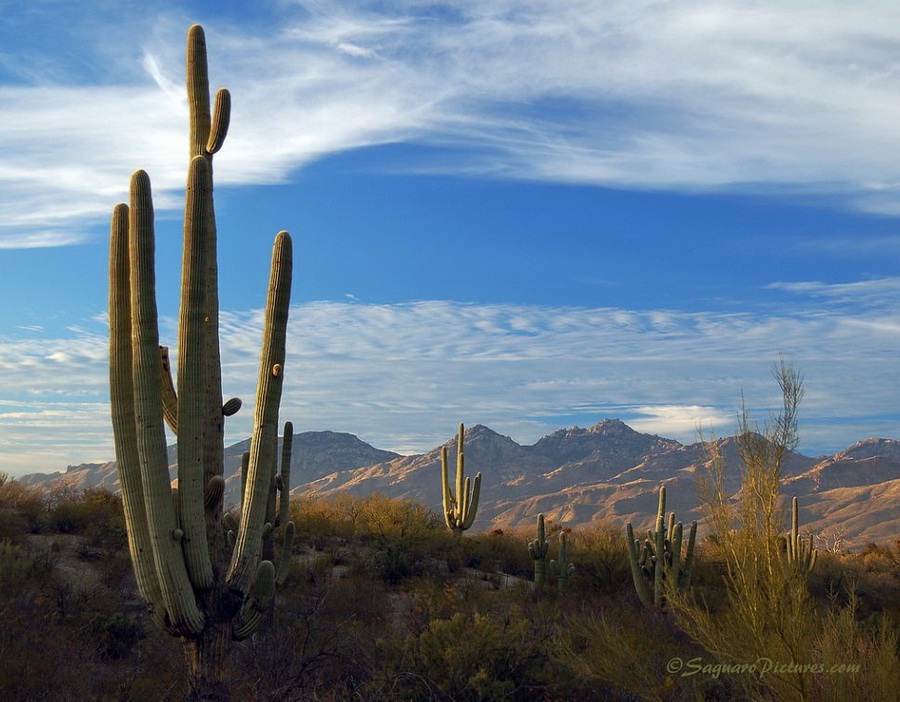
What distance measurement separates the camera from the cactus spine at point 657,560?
16.1m

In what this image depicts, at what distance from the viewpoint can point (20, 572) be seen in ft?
44.0

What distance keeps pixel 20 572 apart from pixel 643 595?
11.2 m

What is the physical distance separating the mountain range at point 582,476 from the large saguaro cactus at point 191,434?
59945 millimetres

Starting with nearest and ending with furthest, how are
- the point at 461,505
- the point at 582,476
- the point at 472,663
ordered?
the point at 472,663, the point at 461,505, the point at 582,476

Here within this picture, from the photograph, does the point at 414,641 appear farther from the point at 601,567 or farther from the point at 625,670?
the point at 601,567

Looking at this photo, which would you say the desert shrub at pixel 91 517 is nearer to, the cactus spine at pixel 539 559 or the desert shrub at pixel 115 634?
the desert shrub at pixel 115 634

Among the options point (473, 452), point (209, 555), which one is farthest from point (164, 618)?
point (473, 452)

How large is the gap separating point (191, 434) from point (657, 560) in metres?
11.0

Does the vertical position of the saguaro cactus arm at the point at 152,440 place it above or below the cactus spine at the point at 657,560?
above

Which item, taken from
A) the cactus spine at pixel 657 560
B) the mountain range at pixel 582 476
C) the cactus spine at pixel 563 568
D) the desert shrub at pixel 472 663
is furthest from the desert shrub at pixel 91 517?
the mountain range at pixel 582 476

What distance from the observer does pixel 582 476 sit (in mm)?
125688

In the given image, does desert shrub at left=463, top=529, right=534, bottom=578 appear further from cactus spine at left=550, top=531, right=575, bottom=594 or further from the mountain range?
the mountain range

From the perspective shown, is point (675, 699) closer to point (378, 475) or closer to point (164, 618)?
point (164, 618)

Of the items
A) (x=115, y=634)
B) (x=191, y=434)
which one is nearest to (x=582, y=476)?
(x=115, y=634)
